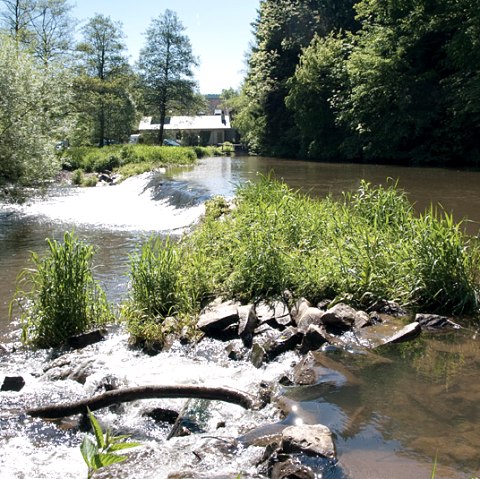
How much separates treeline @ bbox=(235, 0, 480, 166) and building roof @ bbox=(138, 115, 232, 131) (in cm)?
3116

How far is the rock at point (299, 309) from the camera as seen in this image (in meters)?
6.54

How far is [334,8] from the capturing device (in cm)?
4181

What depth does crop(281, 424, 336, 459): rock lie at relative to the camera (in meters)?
3.81

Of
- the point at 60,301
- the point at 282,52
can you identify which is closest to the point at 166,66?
the point at 282,52

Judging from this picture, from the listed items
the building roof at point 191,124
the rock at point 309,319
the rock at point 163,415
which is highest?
the building roof at point 191,124

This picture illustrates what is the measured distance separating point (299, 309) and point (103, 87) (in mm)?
38134

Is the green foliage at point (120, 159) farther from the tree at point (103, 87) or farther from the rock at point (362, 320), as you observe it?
the rock at point (362, 320)

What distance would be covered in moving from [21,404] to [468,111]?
25.4 m

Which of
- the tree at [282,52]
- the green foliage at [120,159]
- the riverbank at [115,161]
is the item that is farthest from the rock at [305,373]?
the tree at [282,52]

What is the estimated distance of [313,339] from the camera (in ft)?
19.4

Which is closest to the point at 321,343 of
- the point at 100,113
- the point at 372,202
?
the point at 372,202

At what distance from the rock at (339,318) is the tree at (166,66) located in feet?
168

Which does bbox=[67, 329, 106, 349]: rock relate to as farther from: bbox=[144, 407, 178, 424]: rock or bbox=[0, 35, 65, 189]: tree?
bbox=[0, 35, 65, 189]: tree

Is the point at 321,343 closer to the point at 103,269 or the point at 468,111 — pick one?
the point at 103,269
